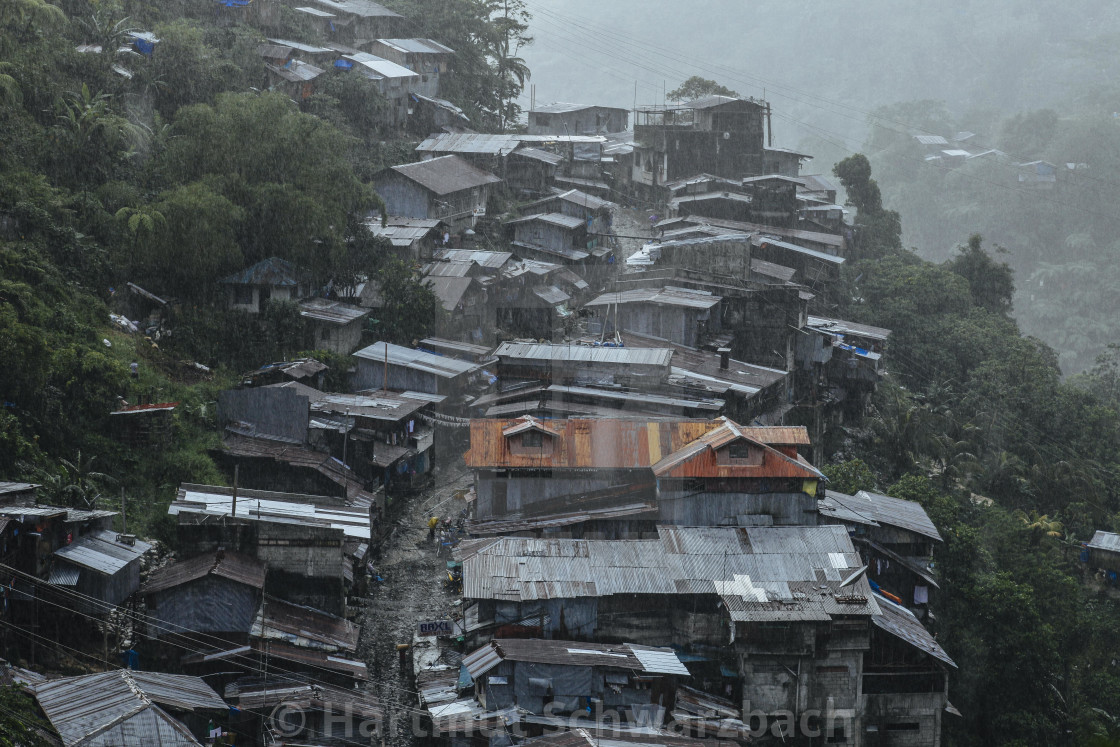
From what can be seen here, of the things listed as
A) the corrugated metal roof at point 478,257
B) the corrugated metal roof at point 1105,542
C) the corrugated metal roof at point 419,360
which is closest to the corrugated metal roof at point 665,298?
the corrugated metal roof at point 478,257

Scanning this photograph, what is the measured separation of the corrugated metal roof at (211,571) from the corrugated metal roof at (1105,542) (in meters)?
27.7

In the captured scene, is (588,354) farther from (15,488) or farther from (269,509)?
(15,488)

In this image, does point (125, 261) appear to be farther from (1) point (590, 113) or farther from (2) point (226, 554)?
(1) point (590, 113)

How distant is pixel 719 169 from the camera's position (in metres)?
54.8

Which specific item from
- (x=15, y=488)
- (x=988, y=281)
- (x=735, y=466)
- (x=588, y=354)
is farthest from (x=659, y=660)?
(x=988, y=281)

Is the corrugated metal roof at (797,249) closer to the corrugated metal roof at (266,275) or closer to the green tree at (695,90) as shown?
the green tree at (695,90)

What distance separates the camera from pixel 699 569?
21.8m

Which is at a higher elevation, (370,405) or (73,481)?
(370,405)

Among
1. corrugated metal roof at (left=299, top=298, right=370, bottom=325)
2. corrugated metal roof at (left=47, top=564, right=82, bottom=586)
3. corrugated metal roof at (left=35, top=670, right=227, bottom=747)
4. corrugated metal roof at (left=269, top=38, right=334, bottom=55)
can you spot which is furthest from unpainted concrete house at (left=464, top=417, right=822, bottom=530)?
corrugated metal roof at (left=269, top=38, right=334, bottom=55)

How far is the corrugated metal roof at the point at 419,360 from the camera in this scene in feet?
105

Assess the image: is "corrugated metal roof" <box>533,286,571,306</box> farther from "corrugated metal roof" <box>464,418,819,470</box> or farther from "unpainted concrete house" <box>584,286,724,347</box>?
"corrugated metal roof" <box>464,418,819,470</box>

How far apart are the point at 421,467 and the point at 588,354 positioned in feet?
20.2

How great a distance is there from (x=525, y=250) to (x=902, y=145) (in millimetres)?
62800

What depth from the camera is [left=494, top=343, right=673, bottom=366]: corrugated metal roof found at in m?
31.0
